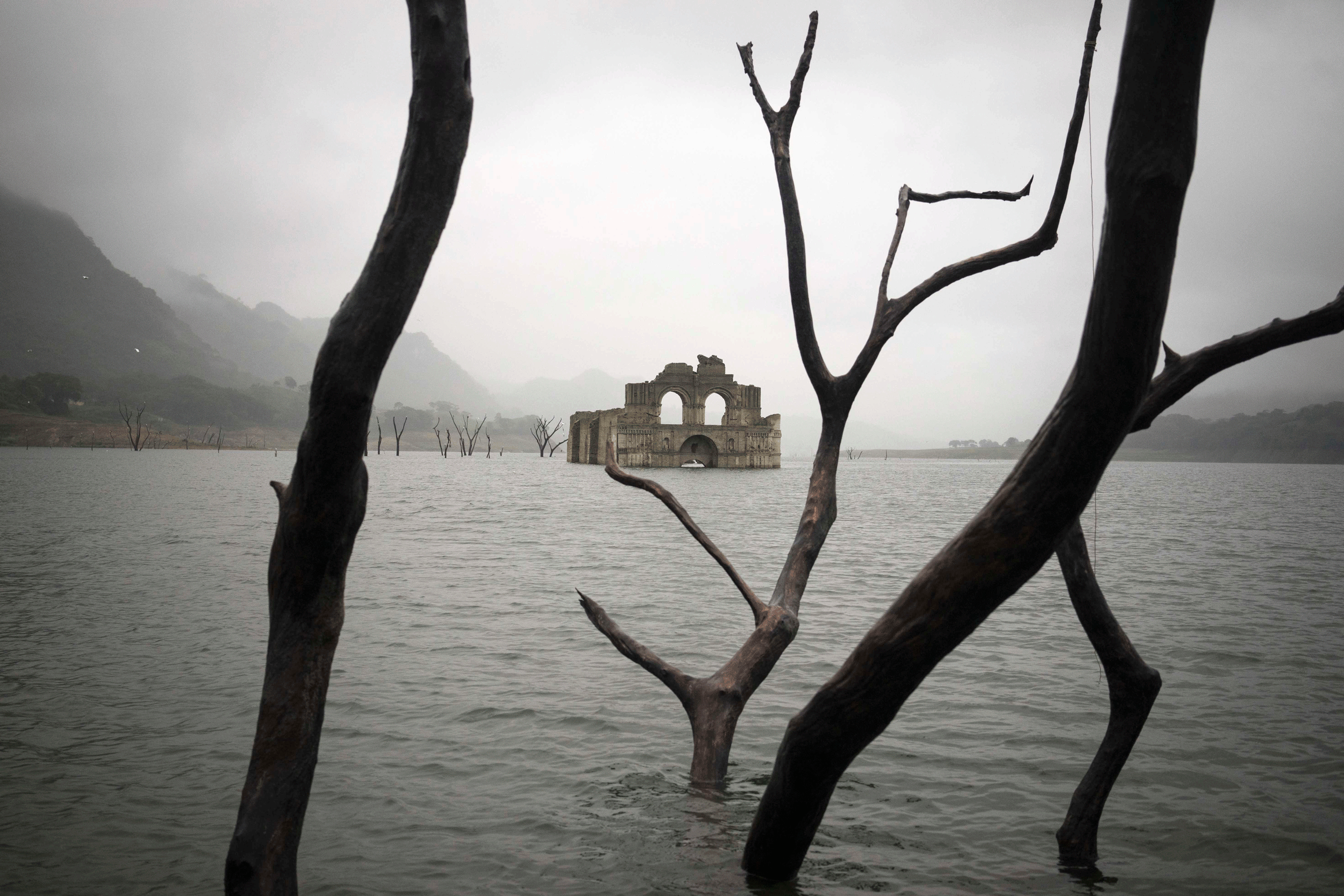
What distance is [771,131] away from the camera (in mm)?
4109

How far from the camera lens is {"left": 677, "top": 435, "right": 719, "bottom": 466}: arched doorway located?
72.9 m

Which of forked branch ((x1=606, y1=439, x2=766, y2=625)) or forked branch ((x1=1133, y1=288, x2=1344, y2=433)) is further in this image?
forked branch ((x1=606, y1=439, x2=766, y2=625))

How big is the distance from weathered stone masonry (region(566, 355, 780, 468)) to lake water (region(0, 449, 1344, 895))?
2206 inches

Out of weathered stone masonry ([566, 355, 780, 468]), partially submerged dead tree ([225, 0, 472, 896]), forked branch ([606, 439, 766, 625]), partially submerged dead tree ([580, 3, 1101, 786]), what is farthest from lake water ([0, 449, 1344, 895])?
weathered stone masonry ([566, 355, 780, 468])

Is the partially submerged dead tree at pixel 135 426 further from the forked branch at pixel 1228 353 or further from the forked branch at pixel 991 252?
the forked branch at pixel 1228 353

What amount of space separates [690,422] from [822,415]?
223ft

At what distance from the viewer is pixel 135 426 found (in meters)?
126

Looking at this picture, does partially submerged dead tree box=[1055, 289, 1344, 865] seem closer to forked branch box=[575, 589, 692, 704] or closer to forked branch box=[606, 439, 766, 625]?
forked branch box=[606, 439, 766, 625]

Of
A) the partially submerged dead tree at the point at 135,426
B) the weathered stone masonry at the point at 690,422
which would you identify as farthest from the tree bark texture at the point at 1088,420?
the partially submerged dead tree at the point at 135,426

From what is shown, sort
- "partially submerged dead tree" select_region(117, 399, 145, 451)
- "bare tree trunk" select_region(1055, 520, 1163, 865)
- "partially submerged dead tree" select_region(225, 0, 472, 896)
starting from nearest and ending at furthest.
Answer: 1. "partially submerged dead tree" select_region(225, 0, 472, 896)
2. "bare tree trunk" select_region(1055, 520, 1163, 865)
3. "partially submerged dead tree" select_region(117, 399, 145, 451)

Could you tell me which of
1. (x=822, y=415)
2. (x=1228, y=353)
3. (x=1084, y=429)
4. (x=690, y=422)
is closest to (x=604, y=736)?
(x=822, y=415)

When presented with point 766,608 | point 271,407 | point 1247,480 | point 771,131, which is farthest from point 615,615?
point 271,407

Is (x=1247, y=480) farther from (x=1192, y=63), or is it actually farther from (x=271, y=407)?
(x=271, y=407)

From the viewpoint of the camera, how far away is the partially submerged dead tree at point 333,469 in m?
2.22
